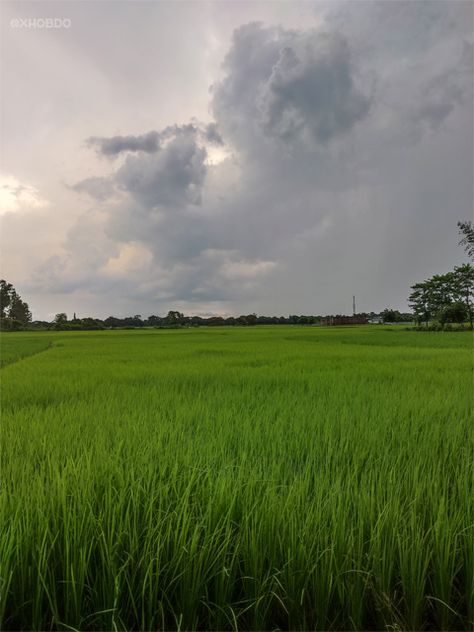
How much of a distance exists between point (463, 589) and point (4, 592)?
1.81m

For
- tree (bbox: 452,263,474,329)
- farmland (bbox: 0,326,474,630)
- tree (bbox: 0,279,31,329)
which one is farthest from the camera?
tree (bbox: 0,279,31,329)

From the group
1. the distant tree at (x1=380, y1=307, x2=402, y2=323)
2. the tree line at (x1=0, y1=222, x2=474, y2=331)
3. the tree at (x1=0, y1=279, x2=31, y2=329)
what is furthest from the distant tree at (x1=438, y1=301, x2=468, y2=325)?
the tree at (x1=0, y1=279, x2=31, y2=329)

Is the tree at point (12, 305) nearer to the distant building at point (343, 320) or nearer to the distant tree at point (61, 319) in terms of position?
the distant tree at point (61, 319)

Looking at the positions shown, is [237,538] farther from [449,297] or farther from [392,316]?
[392,316]

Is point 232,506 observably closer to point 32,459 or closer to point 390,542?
point 390,542

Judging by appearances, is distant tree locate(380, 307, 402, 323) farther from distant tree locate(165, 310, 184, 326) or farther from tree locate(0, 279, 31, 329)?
tree locate(0, 279, 31, 329)

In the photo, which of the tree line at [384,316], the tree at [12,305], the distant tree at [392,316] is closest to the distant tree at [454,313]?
the tree line at [384,316]

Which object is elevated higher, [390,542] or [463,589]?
[390,542]

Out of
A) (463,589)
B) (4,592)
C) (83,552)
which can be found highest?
(83,552)

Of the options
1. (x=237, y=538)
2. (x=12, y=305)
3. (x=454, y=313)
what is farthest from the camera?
(x=12, y=305)

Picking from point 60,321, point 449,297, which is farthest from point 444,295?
point 60,321

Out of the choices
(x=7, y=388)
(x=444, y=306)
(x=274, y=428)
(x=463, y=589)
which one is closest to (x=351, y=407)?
(x=274, y=428)

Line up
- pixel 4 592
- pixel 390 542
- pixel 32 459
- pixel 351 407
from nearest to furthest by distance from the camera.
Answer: pixel 4 592 → pixel 390 542 → pixel 32 459 → pixel 351 407

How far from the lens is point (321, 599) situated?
4.05 feet
